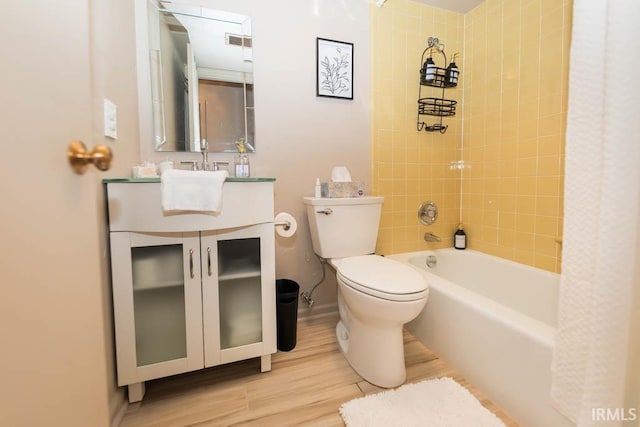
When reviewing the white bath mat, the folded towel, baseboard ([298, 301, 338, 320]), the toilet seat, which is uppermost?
the folded towel

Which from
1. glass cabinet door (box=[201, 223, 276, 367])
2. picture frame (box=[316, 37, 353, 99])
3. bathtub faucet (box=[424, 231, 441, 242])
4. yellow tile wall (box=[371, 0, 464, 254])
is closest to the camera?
glass cabinet door (box=[201, 223, 276, 367])

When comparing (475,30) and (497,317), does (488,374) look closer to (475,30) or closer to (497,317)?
(497,317)

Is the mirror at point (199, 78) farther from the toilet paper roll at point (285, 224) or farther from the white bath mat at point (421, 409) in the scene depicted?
the white bath mat at point (421, 409)

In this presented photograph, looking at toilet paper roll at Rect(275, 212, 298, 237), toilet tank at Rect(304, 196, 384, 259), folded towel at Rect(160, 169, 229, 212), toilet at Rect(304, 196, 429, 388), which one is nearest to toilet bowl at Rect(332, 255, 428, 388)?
toilet at Rect(304, 196, 429, 388)

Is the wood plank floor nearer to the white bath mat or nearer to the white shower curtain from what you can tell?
the white bath mat

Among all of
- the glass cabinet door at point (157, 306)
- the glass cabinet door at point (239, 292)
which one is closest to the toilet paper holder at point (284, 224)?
the glass cabinet door at point (239, 292)

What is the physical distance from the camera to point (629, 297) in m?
0.72

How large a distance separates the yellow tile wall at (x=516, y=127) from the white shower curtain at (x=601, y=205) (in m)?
0.86

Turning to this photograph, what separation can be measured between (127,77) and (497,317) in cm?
186

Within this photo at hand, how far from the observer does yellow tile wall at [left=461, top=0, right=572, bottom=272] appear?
1.49 m

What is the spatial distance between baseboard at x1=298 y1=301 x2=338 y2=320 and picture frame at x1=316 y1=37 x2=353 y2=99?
1.30 m

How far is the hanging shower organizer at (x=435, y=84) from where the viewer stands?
188 cm

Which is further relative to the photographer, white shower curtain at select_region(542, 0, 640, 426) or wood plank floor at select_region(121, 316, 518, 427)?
wood plank floor at select_region(121, 316, 518, 427)

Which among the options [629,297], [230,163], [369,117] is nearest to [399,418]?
[629,297]
